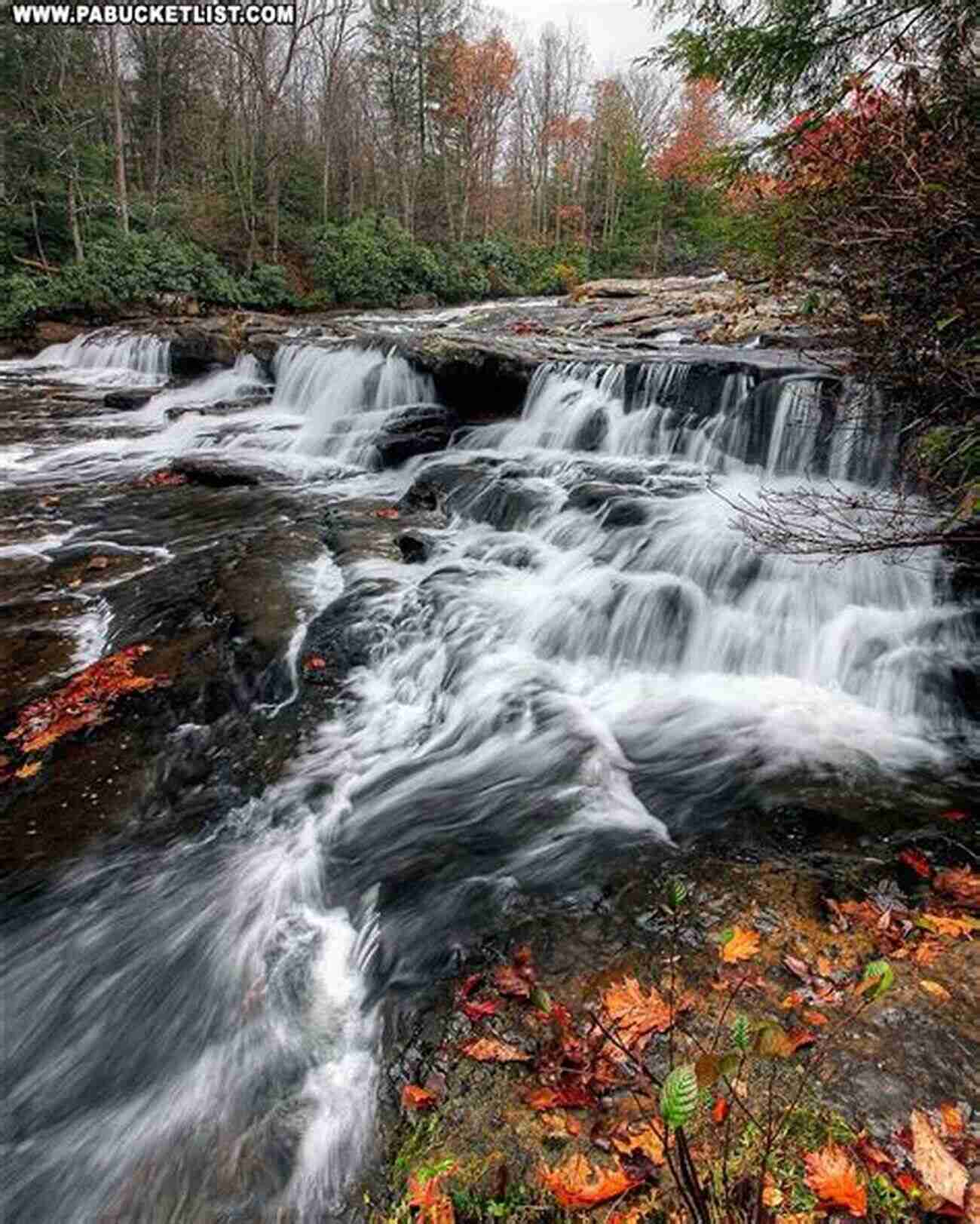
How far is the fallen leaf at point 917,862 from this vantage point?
2861 millimetres

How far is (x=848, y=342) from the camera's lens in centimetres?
476

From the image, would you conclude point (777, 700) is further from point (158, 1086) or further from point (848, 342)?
point (158, 1086)

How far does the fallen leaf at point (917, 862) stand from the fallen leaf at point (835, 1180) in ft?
4.77

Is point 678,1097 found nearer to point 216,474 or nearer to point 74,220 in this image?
point 216,474

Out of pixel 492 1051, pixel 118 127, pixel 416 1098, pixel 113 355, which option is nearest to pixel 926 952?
pixel 492 1051

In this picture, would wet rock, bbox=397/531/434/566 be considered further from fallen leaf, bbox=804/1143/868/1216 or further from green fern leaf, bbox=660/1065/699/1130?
green fern leaf, bbox=660/1065/699/1130

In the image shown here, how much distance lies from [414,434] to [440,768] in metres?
6.96

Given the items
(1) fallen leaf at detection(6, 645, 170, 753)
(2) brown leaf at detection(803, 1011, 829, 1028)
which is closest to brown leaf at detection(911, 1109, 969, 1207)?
(2) brown leaf at detection(803, 1011, 829, 1028)

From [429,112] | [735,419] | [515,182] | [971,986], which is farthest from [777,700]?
[515,182]

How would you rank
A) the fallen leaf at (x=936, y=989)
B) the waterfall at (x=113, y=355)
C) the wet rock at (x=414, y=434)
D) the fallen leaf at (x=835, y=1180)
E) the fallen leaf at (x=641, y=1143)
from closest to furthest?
the fallen leaf at (x=835, y=1180)
the fallen leaf at (x=641, y=1143)
the fallen leaf at (x=936, y=989)
the wet rock at (x=414, y=434)
the waterfall at (x=113, y=355)

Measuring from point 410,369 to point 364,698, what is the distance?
821 cm

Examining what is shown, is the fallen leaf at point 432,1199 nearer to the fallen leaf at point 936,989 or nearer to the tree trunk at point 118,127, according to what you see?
the fallen leaf at point 936,989

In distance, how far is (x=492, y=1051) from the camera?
2.18 m

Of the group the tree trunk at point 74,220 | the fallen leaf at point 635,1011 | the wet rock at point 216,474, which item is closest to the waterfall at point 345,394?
the wet rock at point 216,474
